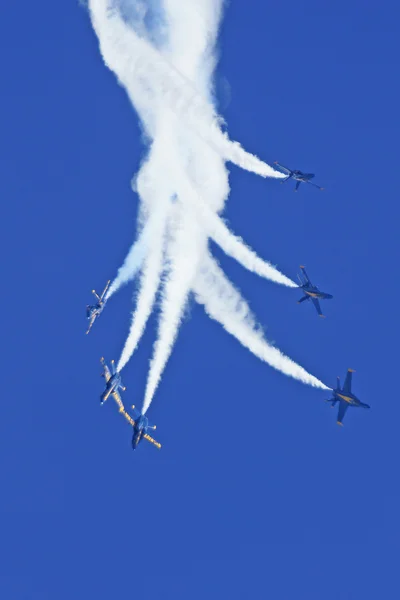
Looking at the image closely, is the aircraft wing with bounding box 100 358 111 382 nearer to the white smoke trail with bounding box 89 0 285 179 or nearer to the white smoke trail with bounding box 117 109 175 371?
the white smoke trail with bounding box 117 109 175 371

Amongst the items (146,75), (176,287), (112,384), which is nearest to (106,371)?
(112,384)

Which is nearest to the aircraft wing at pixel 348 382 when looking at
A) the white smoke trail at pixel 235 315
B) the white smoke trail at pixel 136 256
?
the white smoke trail at pixel 235 315

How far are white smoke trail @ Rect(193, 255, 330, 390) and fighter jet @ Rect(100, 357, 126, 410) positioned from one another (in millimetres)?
6987

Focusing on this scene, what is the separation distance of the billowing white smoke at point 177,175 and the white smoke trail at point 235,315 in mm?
63

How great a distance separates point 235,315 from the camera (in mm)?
66062

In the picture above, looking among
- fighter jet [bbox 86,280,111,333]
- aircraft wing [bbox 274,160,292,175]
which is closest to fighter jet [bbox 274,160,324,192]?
aircraft wing [bbox 274,160,292,175]

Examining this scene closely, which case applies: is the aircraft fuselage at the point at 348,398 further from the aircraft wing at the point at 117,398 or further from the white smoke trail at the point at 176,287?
the aircraft wing at the point at 117,398

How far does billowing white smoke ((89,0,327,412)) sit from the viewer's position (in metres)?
59.5

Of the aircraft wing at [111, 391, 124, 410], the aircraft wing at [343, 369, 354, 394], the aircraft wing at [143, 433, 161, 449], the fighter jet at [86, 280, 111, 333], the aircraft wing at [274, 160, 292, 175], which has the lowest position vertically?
the aircraft wing at [143, 433, 161, 449]

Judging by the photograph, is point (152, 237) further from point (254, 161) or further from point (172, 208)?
point (254, 161)

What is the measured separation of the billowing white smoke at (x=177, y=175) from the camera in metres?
59.5

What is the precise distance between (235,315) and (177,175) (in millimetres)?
9928

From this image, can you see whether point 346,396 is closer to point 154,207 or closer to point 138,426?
point 138,426

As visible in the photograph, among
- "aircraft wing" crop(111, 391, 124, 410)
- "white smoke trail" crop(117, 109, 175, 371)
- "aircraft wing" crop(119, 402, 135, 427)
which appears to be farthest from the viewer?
"aircraft wing" crop(111, 391, 124, 410)
